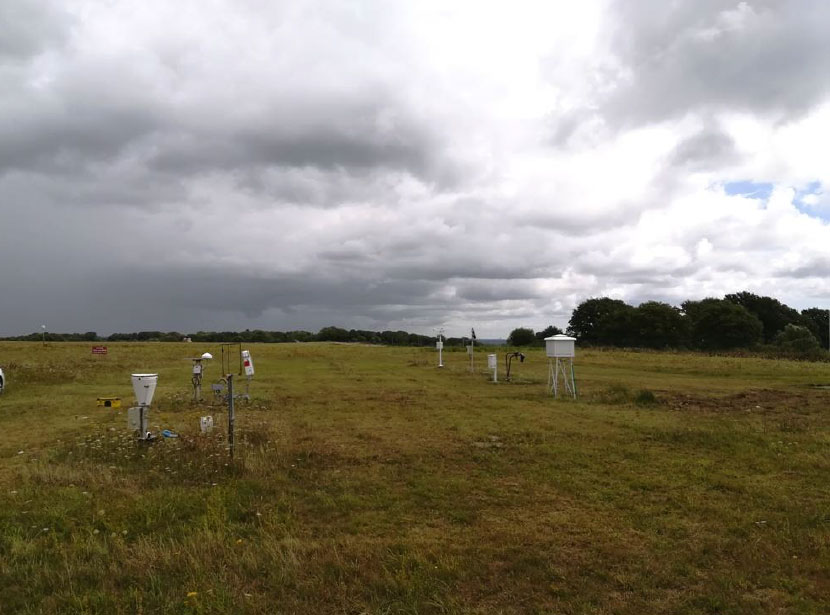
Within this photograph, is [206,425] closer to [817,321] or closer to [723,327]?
[723,327]

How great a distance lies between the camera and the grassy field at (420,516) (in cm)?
495

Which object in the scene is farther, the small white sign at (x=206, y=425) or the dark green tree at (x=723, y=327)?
the dark green tree at (x=723, y=327)

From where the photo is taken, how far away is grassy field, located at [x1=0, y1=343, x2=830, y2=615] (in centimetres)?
495

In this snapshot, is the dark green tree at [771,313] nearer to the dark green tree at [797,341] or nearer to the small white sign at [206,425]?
the dark green tree at [797,341]

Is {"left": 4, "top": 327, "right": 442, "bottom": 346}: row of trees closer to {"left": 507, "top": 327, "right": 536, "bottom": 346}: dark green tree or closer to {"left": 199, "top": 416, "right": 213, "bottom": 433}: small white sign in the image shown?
{"left": 507, "top": 327, "right": 536, "bottom": 346}: dark green tree

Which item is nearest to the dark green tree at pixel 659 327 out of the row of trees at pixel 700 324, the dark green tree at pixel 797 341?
the row of trees at pixel 700 324

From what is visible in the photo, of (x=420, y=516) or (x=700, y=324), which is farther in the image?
(x=700, y=324)

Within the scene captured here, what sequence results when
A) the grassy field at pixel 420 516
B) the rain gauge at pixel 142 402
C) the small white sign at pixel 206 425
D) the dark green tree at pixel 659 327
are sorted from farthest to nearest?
1. the dark green tree at pixel 659 327
2. the small white sign at pixel 206 425
3. the rain gauge at pixel 142 402
4. the grassy field at pixel 420 516

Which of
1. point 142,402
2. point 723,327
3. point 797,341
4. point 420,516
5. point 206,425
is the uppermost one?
point 723,327

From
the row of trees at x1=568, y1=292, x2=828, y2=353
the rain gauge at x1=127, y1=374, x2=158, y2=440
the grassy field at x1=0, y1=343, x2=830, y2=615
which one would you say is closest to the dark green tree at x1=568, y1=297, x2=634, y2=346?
the row of trees at x1=568, y1=292, x2=828, y2=353

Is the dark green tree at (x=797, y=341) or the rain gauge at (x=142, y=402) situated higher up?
the rain gauge at (x=142, y=402)

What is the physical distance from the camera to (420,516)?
22.9 feet

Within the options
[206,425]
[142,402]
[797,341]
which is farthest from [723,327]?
[142,402]

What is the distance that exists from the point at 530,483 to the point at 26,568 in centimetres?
616
